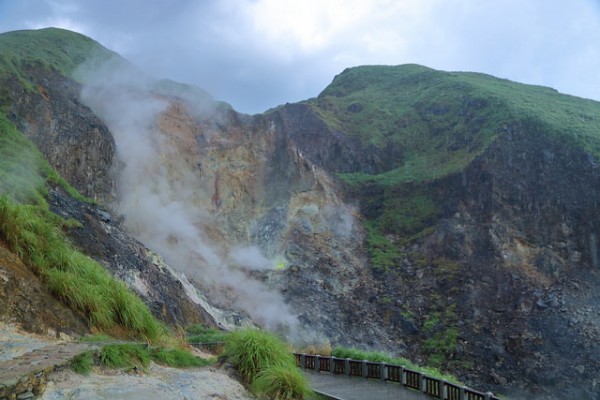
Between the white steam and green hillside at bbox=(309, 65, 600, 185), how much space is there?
1287 cm

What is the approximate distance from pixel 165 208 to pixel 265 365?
26770 millimetres

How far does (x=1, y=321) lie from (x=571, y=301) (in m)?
28.7

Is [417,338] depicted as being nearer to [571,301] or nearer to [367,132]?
[571,301]

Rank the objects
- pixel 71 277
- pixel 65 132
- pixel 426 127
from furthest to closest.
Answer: pixel 426 127, pixel 65 132, pixel 71 277

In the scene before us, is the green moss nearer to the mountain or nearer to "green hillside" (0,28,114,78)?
the mountain

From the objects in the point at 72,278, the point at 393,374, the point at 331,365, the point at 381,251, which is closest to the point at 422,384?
the point at 393,374

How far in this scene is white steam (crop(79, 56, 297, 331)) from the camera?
31094mm

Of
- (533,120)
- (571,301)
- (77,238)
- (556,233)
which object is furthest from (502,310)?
(77,238)

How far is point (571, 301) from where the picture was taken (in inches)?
1169

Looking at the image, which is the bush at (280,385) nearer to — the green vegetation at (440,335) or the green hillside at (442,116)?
the green vegetation at (440,335)

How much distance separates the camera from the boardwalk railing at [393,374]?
37.3ft

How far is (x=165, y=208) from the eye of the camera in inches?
1407

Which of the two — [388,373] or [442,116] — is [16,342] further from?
[442,116]

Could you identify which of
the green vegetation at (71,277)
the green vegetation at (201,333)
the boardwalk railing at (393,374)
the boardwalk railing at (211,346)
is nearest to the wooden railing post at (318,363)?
the boardwalk railing at (393,374)
